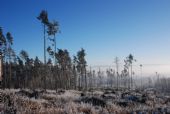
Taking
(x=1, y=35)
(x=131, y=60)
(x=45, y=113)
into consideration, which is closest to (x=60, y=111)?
(x=45, y=113)

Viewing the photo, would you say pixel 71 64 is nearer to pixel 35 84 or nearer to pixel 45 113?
pixel 35 84

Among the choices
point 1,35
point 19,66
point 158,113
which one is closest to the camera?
point 158,113

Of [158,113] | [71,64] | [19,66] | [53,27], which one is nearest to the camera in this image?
[158,113]

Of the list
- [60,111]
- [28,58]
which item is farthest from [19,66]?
[60,111]

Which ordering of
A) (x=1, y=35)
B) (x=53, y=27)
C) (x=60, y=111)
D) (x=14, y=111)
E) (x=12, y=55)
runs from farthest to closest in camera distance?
(x=12, y=55)
(x=1, y=35)
(x=53, y=27)
(x=60, y=111)
(x=14, y=111)

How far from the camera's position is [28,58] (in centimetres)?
9369

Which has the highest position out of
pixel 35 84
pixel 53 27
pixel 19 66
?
pixel 53 27

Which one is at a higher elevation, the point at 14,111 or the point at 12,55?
the point at 12,55

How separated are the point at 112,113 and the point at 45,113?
7.78 feet

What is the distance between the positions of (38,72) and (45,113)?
87.4 m

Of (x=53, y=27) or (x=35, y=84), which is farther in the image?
(x=35, y=84)

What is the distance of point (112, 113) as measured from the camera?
9.72 meters

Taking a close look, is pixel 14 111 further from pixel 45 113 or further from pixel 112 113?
pixel 112 113

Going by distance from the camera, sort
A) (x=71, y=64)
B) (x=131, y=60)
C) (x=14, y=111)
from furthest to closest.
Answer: (x=131, y=60) → (x=71, y=64) → (x=14, y=111)
